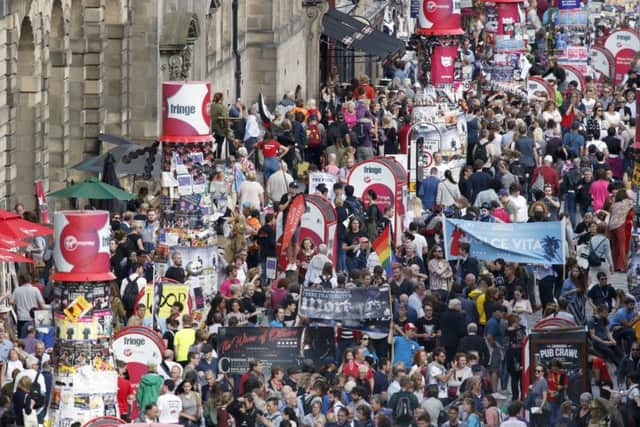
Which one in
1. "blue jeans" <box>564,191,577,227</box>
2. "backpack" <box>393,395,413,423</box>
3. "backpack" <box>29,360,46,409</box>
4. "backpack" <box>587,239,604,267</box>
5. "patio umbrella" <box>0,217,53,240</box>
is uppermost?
"patio umbrella" <box>0,217,53,240</box>

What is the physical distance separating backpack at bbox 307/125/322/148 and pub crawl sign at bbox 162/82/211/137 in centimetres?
1387

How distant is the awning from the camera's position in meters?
64.1

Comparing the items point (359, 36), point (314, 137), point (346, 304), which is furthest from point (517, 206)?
point (359, 36)

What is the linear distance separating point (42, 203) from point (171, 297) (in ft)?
24.2

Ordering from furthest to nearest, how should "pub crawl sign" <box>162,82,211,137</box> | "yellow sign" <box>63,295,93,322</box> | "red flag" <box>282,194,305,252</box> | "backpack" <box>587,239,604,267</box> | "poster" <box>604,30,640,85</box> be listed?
"poster" <box>604,30,640,85</box> → "red flag" <box>282,194,305,252</box> → "backpack" <box>587,239,604,267</box> → "pub crawl sign" <box>162,82,211,137</box> → "yellow sign" <box>63,295,93,322</box>

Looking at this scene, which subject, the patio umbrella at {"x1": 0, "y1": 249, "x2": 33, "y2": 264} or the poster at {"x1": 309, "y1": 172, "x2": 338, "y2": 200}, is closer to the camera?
the patio umbrella at {"x1": 0, "y1": 249, "x2": 33, "y2": 264}

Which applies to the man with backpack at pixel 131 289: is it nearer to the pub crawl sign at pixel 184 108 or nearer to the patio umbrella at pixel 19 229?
the patio umbrella at pixel 19 229

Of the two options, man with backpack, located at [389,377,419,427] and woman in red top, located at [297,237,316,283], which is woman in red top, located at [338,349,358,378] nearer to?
man with backpack, located at [389,377,419,427]

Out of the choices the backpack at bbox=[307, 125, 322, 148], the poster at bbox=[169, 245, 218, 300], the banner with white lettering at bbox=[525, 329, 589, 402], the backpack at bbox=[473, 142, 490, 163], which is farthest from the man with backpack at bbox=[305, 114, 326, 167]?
the banner with white lettering at bbox=[525, 329, 589, 402]

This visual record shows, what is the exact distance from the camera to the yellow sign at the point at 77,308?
105 ft

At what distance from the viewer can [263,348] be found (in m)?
35.0

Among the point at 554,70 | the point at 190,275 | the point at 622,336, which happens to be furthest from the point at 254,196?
the point at 554,70

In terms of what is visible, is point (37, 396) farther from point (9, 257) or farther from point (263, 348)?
point (9, 257)

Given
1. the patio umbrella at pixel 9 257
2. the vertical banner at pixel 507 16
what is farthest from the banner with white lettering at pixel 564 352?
the vertical banner at pixel 507 16
